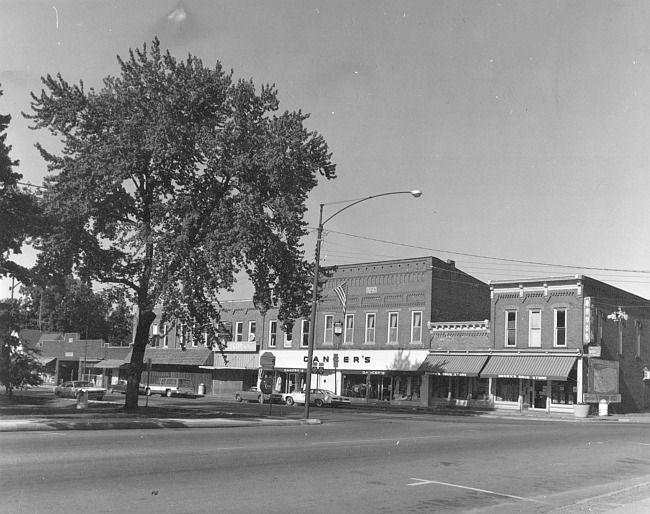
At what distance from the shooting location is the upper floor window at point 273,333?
197 ft

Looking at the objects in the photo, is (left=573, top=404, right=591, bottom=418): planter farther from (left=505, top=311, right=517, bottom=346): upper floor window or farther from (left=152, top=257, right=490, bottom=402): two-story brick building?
(left=152, top=257, right=490, bottom=402): two-story brick building

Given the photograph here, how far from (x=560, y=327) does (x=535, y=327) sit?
168 cm

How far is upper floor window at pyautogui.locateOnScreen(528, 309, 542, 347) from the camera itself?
43969 mm

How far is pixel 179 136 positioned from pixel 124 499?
19356 millimetres

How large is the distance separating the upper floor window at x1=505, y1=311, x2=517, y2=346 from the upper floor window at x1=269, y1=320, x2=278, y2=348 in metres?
21.8

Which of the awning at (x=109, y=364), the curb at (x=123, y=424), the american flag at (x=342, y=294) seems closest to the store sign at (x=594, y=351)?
the american flag at (x=342, y=294)

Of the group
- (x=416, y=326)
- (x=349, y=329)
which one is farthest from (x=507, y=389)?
(x=349, y=329)

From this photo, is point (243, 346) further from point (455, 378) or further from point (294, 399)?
point (455, 378)

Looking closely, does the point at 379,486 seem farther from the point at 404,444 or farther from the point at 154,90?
the point at 154,90

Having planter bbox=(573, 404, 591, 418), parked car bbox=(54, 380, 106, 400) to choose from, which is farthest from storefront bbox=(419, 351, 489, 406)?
parked car bbox=(54, 380, 106, 400)

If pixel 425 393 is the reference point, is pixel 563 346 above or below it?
above

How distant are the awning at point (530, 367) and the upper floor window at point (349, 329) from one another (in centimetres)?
1253

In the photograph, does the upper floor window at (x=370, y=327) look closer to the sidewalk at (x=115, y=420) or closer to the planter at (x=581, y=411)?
the planter at (x=581, y=411)

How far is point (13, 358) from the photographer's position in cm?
3959
